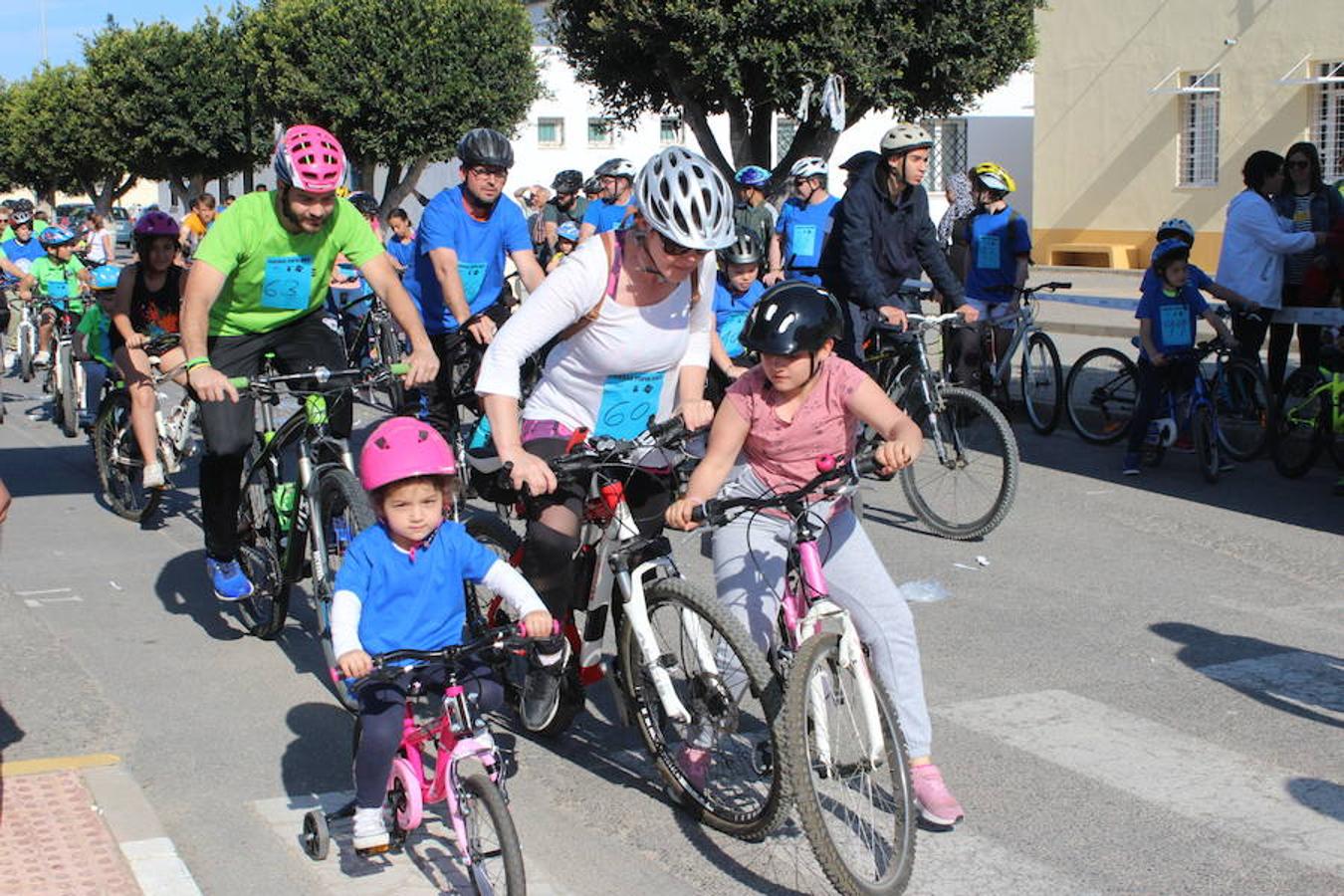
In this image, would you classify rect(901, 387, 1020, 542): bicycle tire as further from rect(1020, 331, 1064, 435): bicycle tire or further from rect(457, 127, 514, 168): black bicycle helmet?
rect(1020, 331, 1064, 435): bicycle tire

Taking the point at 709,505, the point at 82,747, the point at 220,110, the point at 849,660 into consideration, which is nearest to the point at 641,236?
the point at 709,505

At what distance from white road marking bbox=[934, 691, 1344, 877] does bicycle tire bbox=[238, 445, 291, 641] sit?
281 cm

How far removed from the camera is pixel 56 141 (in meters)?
70.4

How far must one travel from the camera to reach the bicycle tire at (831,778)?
418 cm

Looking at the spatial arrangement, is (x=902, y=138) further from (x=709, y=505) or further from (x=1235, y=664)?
(x=709, y=505)

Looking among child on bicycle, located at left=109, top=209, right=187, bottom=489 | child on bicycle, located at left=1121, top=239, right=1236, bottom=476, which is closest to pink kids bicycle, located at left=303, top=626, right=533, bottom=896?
child on bicycle, located at left=109, top=209, right=187, bottom=489

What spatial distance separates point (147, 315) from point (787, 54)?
18214 mm

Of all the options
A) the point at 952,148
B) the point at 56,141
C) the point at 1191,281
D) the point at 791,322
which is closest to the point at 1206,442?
the point at 1191,281

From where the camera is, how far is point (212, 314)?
668 centimetres

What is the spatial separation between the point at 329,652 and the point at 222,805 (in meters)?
0.78

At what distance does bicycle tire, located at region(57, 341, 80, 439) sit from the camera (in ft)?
43.6

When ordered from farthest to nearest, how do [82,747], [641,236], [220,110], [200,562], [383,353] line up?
[220,110] → [383,353] → [200,562] → [82,747] → [641,236]

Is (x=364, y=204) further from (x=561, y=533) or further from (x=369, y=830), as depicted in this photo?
(x=369, y=830)

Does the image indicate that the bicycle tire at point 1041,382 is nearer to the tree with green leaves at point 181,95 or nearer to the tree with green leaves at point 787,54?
the tree with green leaves at point 787,54
